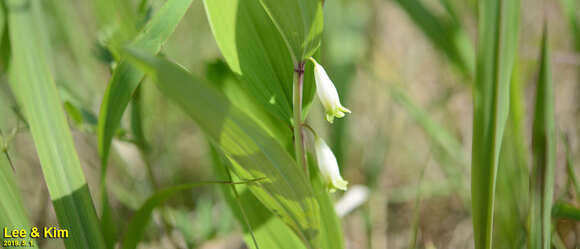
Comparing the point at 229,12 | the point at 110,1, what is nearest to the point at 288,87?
the point at 229,12

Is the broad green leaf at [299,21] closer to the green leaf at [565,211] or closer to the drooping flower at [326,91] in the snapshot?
the drooping flower at [326,91]

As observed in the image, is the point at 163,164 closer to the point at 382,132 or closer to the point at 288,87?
the point at 382,132

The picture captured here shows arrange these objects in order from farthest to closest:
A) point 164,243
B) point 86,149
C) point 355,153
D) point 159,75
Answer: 1. point 355,153
2. point 86,149
3. point 164,243
4. point 159,75

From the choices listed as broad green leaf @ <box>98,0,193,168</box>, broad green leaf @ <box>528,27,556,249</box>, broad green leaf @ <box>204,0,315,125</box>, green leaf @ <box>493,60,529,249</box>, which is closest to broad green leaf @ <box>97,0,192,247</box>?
broad green leaf @ <box>98,0,193,168</box>

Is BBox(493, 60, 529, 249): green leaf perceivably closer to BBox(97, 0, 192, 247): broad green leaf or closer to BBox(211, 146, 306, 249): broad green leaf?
BBox(211, 146, 306, 249): broad green leaf

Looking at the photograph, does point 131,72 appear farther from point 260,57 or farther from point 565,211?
point 565,211

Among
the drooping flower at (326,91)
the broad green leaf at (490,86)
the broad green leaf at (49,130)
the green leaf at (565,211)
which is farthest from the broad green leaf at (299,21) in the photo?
the green leaf at (565,211)

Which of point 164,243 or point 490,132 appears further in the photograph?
point 164,243
